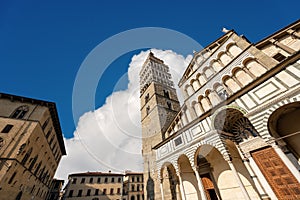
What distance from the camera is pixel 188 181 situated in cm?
1088

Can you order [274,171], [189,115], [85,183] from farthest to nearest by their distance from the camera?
[85,183]
[189,115]
[274,171]

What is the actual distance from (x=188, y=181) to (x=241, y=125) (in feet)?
Result: 20.4

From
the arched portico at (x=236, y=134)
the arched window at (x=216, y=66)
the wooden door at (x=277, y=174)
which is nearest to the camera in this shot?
the wooden door at (x=277, y=174)

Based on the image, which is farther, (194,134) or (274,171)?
(194,134)

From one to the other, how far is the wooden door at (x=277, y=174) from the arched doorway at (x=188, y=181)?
526 cm

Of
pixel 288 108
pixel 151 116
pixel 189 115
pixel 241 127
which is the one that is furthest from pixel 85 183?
pixel 288 108

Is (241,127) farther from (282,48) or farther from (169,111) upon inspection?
(169,111)

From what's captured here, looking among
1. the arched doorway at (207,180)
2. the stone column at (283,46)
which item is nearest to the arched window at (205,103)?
the arched doorway at (207,180)

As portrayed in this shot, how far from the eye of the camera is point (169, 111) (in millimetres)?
19781

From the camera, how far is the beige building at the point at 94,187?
3170 centimetres

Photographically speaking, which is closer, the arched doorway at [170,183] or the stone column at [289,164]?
the stone column at [289,164]

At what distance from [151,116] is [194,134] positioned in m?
10.4

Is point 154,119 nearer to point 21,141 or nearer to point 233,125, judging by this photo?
point 233,125

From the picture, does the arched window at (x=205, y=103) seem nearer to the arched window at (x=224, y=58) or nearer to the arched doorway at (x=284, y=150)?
the arched window at (x=224, y=58)
